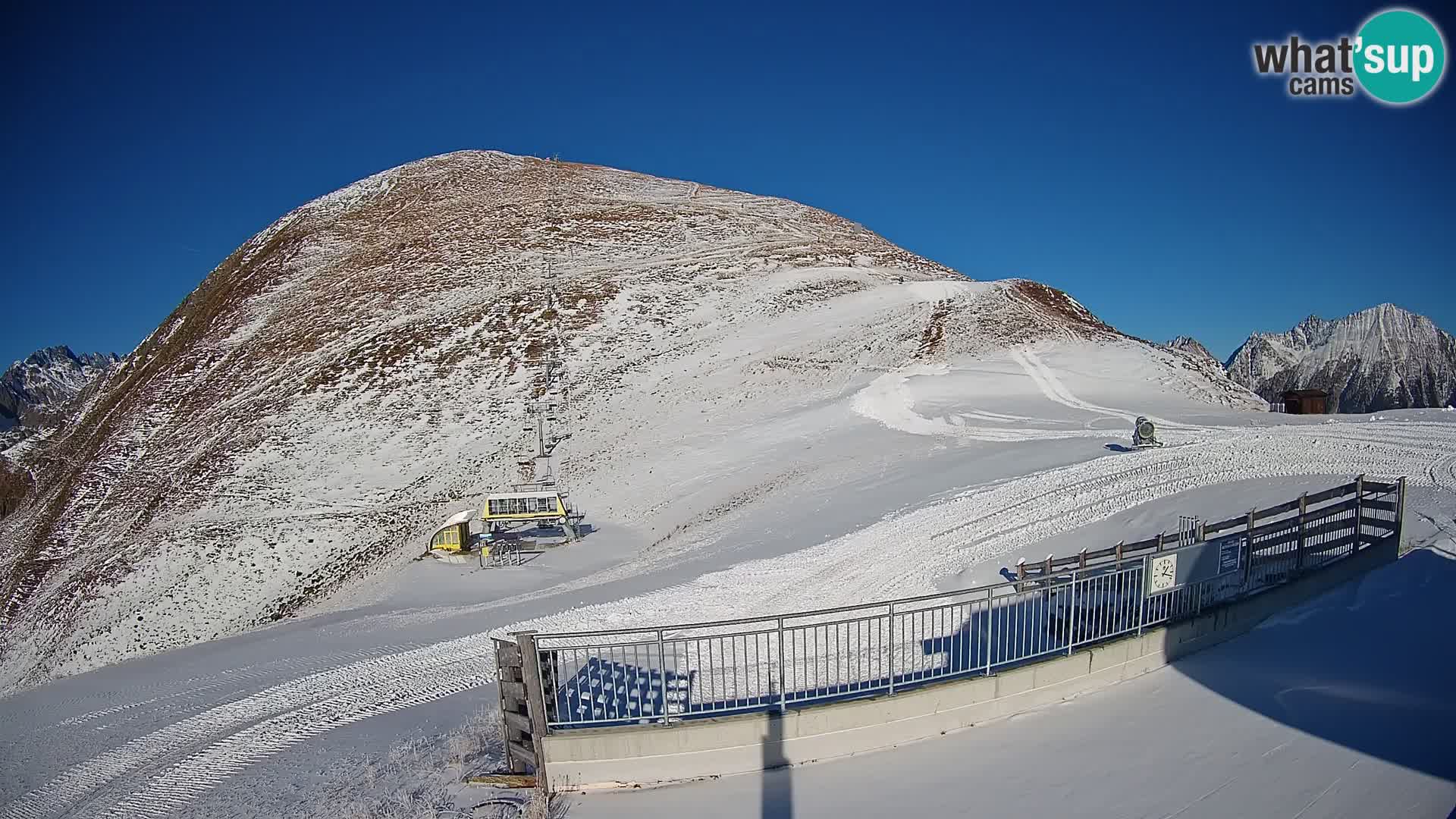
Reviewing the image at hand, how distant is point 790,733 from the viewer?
772 cm

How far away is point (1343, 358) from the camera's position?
7795 inches

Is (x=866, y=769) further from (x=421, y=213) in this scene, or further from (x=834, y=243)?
(x=421, y=213)

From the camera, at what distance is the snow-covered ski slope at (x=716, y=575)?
11.6m

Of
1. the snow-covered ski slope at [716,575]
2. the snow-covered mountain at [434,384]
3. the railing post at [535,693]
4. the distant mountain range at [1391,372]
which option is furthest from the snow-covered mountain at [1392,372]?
the railing post at [535,693]

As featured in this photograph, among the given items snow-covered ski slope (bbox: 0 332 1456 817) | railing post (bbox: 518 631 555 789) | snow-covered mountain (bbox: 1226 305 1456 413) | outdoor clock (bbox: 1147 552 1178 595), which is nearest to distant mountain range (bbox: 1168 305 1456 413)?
snow-covered mountain (bbox: 1226 305 1456 413)

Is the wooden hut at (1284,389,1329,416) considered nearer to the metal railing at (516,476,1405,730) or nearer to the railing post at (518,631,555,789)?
the metal railing at (516,476,1405,730)

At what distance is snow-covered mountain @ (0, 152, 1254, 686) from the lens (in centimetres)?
2938

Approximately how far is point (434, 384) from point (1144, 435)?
34.9m

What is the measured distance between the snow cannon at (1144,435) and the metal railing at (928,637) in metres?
11.3

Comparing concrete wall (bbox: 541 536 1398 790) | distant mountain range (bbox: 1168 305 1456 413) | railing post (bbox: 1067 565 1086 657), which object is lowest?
concrete wall (bbox: 541 536 1398 790)

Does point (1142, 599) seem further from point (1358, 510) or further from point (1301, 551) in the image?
point (1358, 510)

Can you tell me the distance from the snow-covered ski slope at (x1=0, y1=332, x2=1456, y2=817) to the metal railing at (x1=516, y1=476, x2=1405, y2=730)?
53.3 inches

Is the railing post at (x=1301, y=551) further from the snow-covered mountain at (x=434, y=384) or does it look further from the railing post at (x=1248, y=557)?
the snow-covered mountain at (x=434, y=384)

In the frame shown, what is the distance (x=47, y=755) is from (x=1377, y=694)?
19.7 metres
